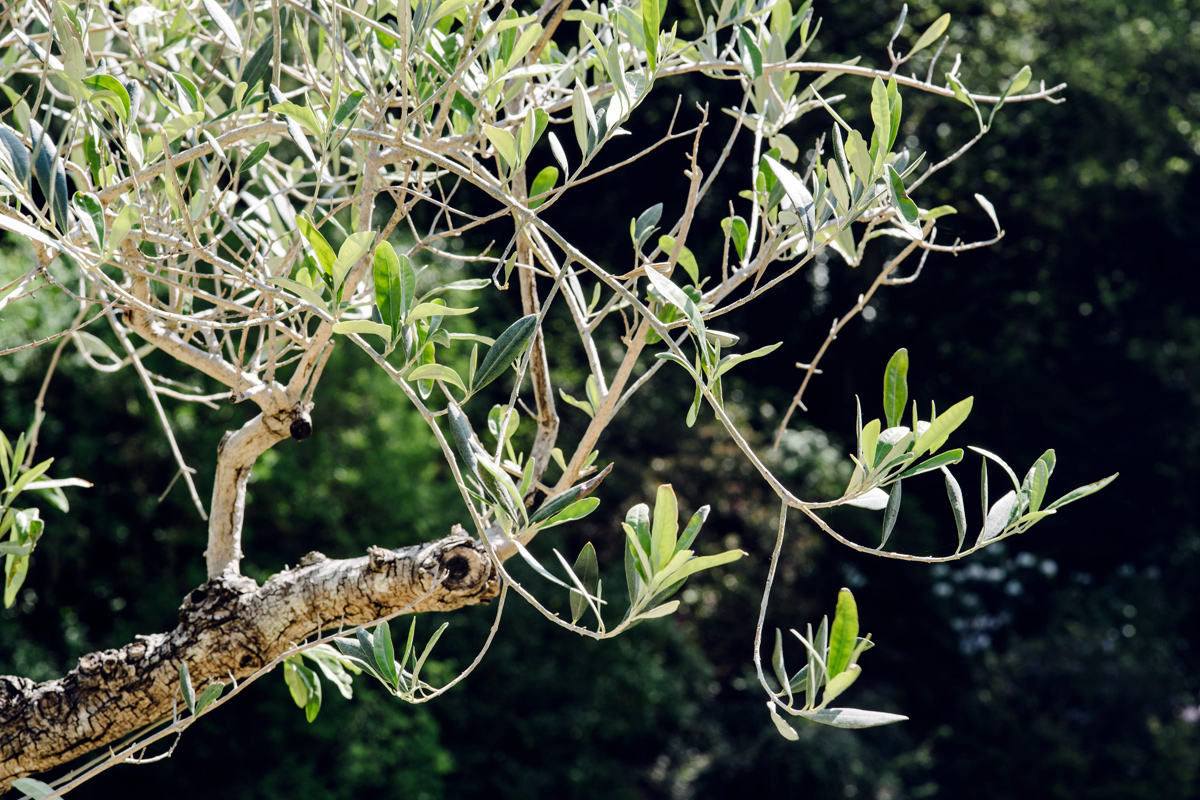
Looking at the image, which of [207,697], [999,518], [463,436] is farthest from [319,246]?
[999,518]

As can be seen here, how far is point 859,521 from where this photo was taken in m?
5.60

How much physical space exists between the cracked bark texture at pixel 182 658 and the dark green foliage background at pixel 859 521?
2.52 metres

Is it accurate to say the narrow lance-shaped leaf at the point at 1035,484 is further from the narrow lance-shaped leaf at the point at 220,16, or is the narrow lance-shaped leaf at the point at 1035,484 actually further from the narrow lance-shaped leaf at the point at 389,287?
the narrow lance-shaped leaf at the point at 220,16

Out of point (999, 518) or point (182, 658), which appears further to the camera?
point (182, 658)

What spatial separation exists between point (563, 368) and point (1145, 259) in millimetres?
3999

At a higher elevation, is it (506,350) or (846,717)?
(506,350)

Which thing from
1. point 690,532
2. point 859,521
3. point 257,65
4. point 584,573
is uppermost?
point 257,65

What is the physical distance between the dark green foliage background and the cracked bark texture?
2.52 m

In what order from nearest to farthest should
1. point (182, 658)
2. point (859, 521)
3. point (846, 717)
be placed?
point (846, 717)
point (182, 658)
point (859, 521)

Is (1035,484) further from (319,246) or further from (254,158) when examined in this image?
(254,158)

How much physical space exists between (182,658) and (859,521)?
4940 mm

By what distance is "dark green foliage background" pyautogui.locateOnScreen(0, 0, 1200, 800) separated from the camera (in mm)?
3717

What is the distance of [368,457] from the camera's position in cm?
393

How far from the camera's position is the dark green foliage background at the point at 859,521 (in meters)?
3.72
